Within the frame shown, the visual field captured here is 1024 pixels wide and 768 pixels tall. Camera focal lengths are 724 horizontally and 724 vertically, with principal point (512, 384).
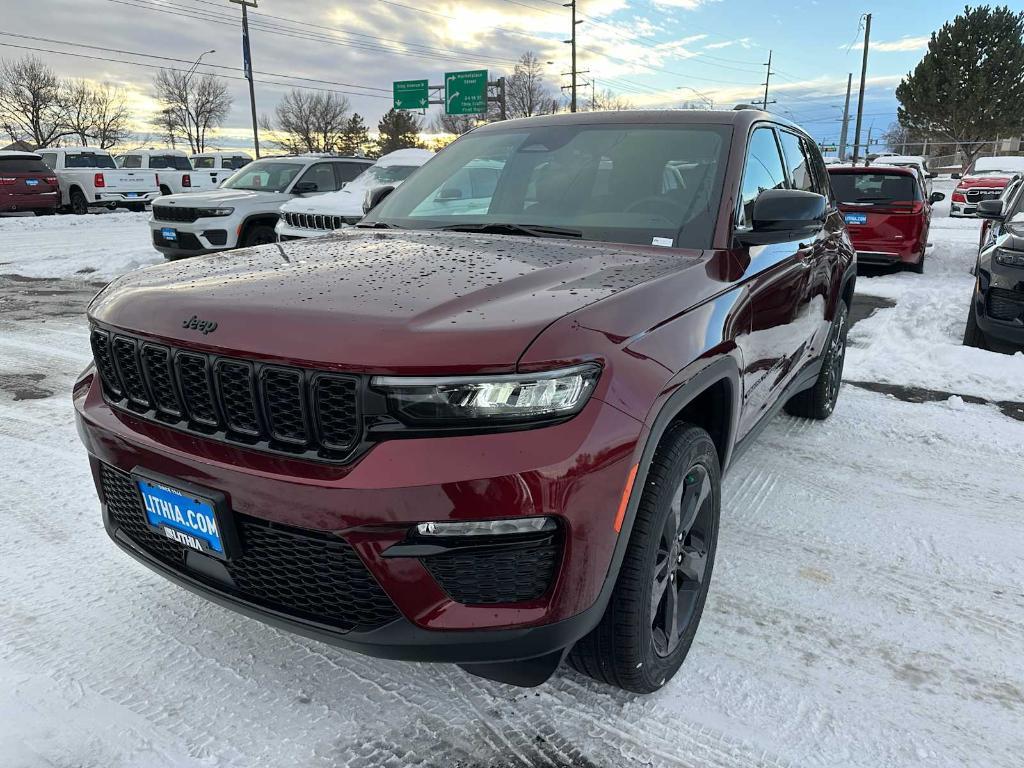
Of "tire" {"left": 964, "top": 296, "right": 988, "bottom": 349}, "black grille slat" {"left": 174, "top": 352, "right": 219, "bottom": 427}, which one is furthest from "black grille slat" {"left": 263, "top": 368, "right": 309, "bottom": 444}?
"tire" {"left": 964, "top": 296, "right": 988, "bottom": 349}

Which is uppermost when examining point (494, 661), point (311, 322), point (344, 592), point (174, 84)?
point (174, 84)

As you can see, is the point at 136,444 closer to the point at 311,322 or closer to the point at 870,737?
the point at 311,322

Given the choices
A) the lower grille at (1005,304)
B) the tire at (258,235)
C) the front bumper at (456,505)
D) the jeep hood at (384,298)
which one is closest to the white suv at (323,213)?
the tire at (258,235)

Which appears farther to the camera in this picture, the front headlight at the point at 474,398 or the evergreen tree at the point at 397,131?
the evergreen tree at the point at 397,131

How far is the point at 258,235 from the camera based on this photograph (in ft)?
33.9

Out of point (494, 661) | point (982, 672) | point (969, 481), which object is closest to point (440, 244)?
point (494, 661)

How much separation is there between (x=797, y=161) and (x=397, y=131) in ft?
230

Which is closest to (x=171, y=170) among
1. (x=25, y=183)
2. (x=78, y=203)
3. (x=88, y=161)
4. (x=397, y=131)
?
(x=88, y=161)

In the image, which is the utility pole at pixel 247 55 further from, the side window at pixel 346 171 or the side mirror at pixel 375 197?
the side mirror at pixel 375 197

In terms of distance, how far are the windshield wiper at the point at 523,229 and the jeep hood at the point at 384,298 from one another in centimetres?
9

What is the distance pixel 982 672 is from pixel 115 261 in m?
12.4

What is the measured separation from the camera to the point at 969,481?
3752 millimetres

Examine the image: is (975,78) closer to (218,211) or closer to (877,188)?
(877,188)

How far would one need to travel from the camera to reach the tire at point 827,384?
14.4ft
